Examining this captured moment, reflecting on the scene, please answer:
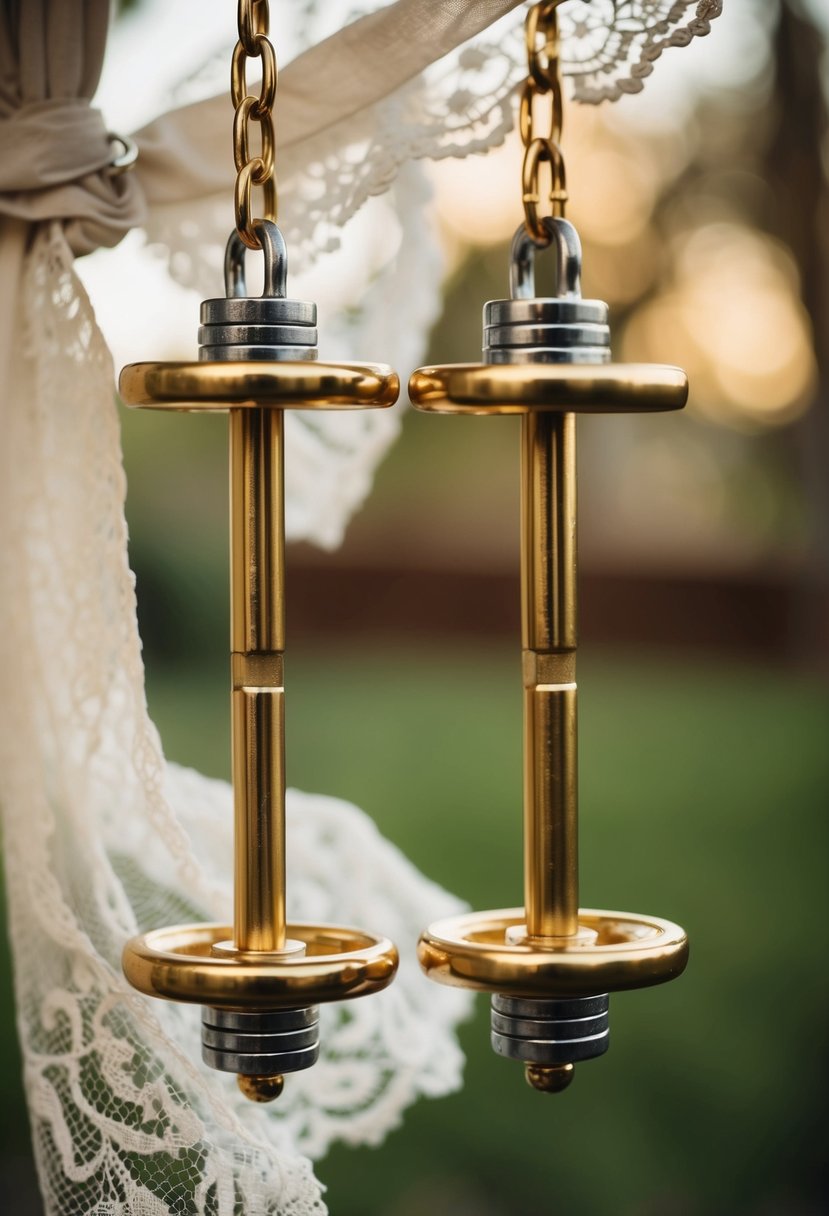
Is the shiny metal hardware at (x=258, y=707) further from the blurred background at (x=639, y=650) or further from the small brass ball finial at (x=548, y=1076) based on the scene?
the blurred background at (x=639, y=650)

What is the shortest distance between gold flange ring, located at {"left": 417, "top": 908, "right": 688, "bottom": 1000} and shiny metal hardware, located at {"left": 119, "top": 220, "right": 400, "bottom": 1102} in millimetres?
17

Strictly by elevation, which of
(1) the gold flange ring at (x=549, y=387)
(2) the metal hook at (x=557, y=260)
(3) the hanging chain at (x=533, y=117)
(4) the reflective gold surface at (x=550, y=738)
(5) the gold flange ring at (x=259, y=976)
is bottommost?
(5) the gold flange ring at (x=259, y=976)

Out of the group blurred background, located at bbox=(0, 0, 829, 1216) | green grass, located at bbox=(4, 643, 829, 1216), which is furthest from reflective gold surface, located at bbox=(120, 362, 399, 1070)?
green grass, located at bbox=(4, 643, 829, 1216)

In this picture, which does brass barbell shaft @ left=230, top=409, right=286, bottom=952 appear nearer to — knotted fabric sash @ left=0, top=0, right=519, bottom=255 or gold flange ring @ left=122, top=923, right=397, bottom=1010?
gold flange ring @ left=122, top=923, right=397, bottom=1010

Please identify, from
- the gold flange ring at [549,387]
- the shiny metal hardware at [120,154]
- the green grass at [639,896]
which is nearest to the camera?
the gold flange ring at [549,387]

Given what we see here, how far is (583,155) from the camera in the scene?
391cm

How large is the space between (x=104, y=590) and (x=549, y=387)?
0.19 meters

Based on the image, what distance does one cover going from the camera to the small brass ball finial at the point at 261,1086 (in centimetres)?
39

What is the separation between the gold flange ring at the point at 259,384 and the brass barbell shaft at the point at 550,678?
0.18 ft

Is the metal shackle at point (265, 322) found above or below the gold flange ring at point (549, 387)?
above

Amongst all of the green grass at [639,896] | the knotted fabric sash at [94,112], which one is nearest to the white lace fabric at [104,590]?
the knotted fabric sash at [94,112]

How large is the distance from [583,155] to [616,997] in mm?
2724

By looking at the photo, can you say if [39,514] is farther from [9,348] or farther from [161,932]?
[161,932]

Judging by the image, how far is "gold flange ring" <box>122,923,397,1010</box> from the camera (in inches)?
14.1
